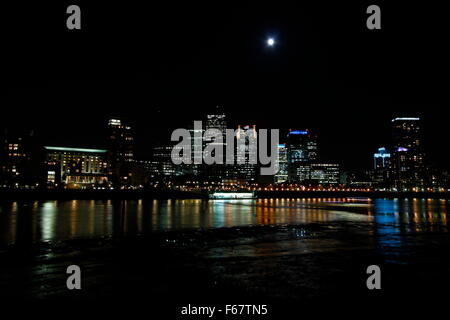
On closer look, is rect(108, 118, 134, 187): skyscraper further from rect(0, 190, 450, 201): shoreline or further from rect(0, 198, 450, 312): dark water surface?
rect(0, 198, 450, 312): dark water surface

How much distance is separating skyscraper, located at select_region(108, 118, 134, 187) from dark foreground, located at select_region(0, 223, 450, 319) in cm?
16520

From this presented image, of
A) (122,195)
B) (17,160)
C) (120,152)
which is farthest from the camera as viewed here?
(120,152)

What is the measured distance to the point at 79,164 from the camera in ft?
558

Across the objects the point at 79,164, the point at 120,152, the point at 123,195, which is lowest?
the point at 123,195

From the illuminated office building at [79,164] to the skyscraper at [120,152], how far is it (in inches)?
210

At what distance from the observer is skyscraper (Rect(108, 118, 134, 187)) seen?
182375 mm

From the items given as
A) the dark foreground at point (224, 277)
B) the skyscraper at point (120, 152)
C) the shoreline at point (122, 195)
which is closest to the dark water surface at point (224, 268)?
the dark foreground at point (224, 277)

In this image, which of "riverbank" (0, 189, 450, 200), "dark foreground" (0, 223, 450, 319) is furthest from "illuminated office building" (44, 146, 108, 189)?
"dark foreground" (0, 223, 450, 319)

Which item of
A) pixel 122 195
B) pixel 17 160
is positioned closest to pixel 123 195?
pixel 122 195

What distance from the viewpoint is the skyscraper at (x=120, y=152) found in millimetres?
182375

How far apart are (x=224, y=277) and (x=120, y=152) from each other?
188 meters

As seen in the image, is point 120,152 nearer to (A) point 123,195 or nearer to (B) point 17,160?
(B) point 17,160
